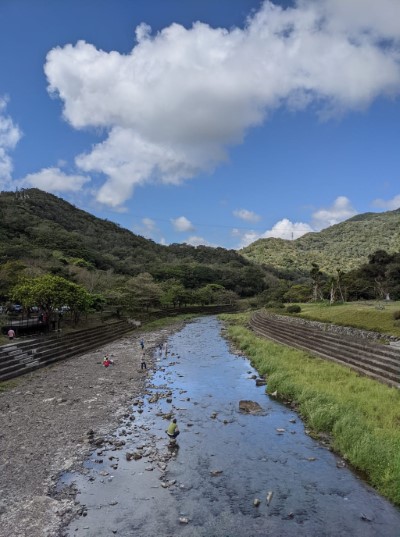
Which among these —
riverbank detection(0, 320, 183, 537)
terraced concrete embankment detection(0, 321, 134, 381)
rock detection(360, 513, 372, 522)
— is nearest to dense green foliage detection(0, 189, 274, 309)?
terraced concrete embankment detection(0, 321, 134, 381)

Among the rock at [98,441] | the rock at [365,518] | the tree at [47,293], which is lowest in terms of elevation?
the rock at [365,518]

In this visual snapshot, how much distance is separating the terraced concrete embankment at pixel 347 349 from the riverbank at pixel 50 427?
12714mm

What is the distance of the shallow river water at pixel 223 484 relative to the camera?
1009 cm

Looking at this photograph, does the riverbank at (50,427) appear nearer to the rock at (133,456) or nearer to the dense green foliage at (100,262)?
the rock at (133,456)

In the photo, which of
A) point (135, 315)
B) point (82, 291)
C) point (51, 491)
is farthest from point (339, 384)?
point (135, 315)

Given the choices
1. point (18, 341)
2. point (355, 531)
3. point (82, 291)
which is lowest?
point (355, 531)

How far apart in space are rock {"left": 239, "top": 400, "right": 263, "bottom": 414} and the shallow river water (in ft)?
1.30

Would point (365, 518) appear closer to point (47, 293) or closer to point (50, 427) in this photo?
point (50, 427)

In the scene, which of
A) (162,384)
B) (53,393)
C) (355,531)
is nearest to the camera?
(355,531)

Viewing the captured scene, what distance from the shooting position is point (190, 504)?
437 inches

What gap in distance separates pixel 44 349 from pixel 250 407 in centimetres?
1780

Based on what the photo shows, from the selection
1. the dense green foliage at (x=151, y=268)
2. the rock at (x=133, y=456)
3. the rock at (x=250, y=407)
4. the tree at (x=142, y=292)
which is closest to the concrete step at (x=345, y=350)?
the rock at (x=250, y=407)

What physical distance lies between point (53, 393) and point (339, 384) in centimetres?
1506

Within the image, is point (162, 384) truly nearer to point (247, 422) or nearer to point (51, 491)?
point (247, 422)
